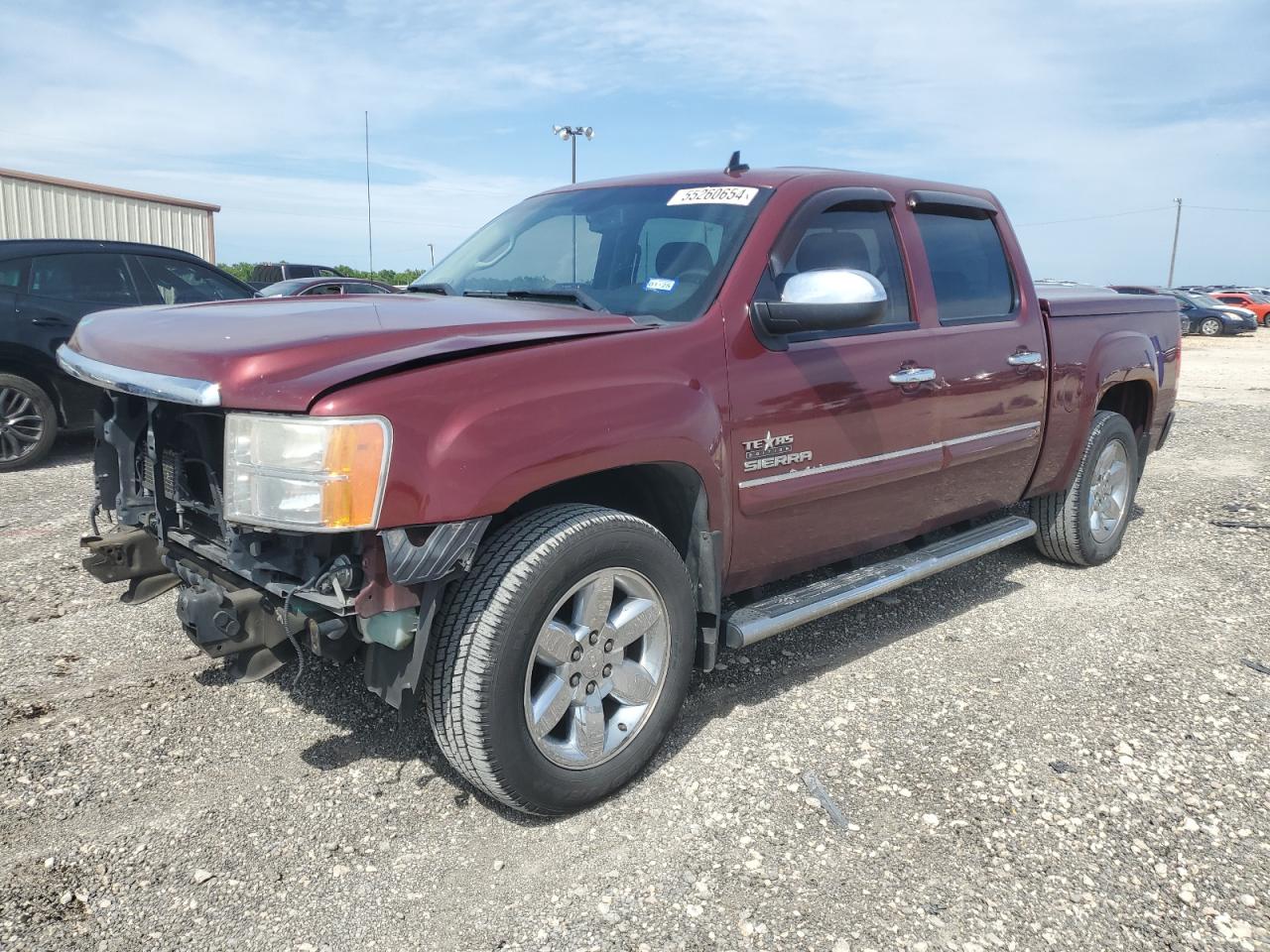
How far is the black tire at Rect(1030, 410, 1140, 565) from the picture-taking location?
4.93m

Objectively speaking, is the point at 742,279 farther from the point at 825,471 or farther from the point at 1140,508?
the point at 1140,508

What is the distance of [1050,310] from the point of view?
4508mm

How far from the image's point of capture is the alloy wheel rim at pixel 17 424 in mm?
6773

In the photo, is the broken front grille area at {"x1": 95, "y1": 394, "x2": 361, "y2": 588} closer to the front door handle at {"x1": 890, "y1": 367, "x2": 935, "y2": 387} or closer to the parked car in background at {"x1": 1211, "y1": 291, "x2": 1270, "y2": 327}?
the front door handle at {"x1": 890, "y1": 367, "x2": 935, "y2": 387}

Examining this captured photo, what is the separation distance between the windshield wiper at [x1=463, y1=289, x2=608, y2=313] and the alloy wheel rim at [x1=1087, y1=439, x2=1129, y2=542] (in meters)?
3.13

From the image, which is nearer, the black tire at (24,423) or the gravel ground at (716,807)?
the gravel ground at (716,807)

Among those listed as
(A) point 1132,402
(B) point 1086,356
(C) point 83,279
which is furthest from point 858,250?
(C) point 83,279

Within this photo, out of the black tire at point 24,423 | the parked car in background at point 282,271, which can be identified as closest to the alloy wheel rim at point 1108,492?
the black tire at point 24,423

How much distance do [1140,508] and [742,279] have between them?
15.9ft

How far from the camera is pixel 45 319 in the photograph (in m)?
6.89

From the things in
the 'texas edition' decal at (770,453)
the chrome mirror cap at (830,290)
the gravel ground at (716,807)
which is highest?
the chrome mirror cap at (830,290)

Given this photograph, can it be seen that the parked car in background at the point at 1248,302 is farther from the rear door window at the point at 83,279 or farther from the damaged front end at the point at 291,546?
the damaged front end at the point at 291,546

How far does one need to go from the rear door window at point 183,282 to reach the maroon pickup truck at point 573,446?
187 inches

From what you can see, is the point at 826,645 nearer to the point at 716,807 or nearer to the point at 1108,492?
the point at 716,807
